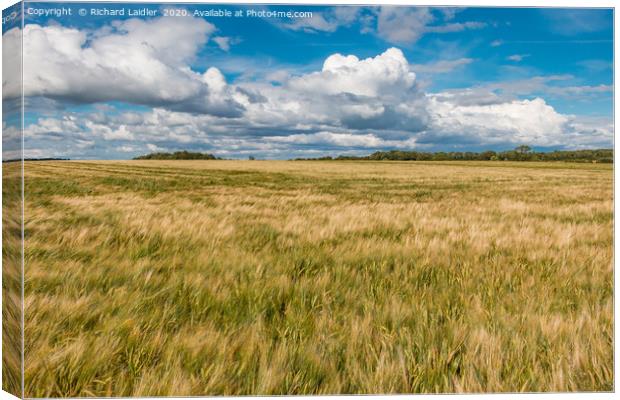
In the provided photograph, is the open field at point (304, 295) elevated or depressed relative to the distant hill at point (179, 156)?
depressed

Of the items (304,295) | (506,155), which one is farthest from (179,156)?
Result: (506,155)

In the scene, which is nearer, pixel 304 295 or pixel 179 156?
pixel 304 295

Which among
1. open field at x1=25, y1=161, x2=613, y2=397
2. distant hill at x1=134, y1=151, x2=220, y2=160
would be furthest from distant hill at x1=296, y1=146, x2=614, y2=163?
distant hill at x1=134, y1=151, x2=220, y2=160

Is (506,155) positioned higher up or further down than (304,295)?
higher up

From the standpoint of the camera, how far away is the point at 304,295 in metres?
2.51

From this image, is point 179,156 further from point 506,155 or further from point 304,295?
point 506,155

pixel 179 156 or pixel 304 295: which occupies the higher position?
pixel 179 156

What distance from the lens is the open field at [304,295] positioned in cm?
211

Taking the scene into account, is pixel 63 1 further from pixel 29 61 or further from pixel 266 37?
pixel 266 37

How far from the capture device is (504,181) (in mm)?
4324

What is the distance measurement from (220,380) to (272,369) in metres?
0.24

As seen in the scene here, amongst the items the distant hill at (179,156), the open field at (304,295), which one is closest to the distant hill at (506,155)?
the open field at (304,295)

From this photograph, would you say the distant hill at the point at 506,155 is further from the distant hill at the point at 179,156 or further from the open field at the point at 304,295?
the distant hill at the point at 179,156

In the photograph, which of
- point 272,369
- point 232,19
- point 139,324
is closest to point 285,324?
point 272,369
